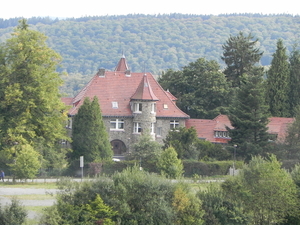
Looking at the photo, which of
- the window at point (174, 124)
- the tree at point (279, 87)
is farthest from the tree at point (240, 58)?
the window at point (174, 124)

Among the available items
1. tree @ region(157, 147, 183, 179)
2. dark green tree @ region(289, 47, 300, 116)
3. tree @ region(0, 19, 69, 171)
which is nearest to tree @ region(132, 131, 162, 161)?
tree @ region(157, 147, 183, 179)

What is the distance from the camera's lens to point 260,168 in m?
36.2

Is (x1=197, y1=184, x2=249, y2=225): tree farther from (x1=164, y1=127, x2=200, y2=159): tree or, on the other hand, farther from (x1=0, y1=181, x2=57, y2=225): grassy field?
(x1=164, y1=127, x2=200, y2=159): tree

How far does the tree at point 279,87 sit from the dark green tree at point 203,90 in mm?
4573

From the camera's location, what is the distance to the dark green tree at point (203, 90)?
242 ft

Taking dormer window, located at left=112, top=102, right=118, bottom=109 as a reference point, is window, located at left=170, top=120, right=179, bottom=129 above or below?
below

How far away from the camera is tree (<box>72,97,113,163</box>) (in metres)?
56.7

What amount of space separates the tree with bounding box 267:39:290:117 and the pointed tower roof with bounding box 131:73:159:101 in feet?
38.9

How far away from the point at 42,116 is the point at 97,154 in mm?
4938

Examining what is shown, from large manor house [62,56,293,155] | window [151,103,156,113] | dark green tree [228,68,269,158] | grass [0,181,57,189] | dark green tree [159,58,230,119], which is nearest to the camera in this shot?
grass [0,181,57,189]

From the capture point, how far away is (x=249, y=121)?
6059cm

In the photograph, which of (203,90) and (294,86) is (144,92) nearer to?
(203,90)

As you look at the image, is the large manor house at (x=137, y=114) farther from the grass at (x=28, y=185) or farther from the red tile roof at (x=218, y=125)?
the grass at (x=28, y=185)

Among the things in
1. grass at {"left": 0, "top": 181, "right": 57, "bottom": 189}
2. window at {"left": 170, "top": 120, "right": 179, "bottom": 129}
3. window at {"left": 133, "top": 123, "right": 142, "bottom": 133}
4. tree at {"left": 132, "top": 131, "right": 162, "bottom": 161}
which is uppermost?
window at {"left": 170, "top": 120, "right": 179, "bottom": 129}
